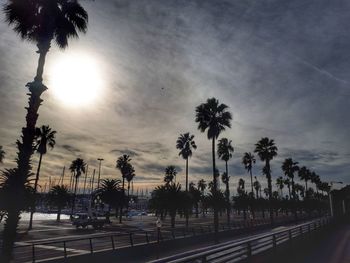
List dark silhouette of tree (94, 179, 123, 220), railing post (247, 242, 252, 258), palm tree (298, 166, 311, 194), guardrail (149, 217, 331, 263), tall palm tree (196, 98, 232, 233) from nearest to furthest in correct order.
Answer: guardrail (149, 217, 331, 263)
railing post (247, 242, 252, 258)
tall palm tree (196, 98, 232, 233)
dark silhouette of tree (94, 179, 123, 220)
palm tree (298, 166, 311, 194)

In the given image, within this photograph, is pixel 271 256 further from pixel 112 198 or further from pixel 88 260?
pixel 112 198

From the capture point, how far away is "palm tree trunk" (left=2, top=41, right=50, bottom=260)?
13227 mm

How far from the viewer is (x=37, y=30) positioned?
16453 millimetres

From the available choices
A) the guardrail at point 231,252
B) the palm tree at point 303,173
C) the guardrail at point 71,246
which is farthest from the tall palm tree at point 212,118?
the palm tree at point 303,173

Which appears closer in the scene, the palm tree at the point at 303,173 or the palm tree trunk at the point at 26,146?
the palm tree trunk at the point at 26,146

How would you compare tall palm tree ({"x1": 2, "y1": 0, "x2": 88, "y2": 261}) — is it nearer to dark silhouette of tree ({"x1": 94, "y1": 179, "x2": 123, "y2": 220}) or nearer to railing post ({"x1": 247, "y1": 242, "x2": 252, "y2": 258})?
railing post ({"x1": 247, "y1": 242, "x2": 252, "y2": 258})

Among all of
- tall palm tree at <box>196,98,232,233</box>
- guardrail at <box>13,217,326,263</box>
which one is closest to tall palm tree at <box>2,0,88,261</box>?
guardrail at <box>13,217,326,263</box>

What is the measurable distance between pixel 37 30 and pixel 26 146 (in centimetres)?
623

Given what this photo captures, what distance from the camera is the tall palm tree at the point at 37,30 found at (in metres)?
14.0

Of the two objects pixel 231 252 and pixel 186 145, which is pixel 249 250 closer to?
pixel 231 252

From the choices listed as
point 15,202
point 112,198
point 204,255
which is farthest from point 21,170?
point 112,198

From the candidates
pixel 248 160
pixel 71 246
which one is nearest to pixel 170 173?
pixel 248 160

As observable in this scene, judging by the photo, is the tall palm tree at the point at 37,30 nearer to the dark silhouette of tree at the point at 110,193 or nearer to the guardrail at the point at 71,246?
the guardrail at the point at 71,246

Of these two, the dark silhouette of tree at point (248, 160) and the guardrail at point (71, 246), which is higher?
the dark silhouette of tree at point (248, 160)
